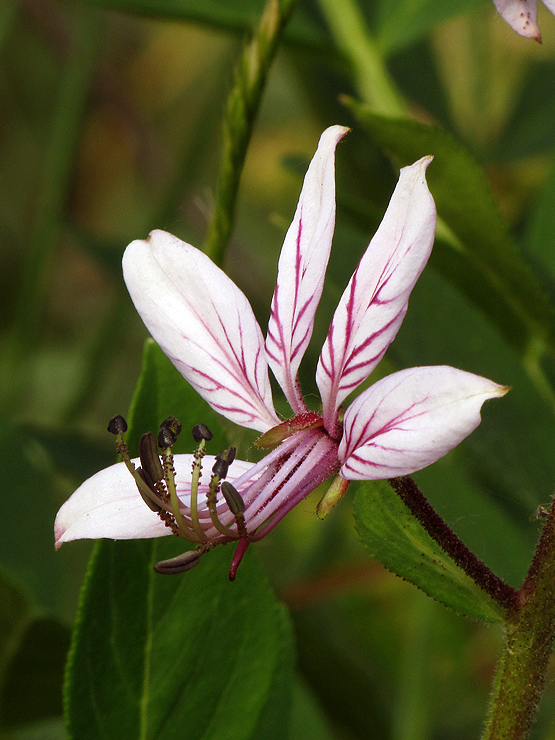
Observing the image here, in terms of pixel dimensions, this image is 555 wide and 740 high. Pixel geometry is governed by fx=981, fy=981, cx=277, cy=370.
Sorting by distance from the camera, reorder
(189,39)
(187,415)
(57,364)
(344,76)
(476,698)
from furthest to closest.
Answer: (189,39), (57,364), (476,698), (344,76), (187,415)

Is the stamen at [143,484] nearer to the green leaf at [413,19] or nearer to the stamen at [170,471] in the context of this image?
the stamen at [170,471]

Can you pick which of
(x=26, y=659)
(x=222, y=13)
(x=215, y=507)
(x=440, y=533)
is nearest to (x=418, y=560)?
(x=440, y=533)

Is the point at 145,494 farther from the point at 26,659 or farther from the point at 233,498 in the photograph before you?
the point at 26,659

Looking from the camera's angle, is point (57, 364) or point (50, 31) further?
point (50, 31)

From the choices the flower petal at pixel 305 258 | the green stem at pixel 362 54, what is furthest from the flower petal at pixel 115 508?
the green stem at pixel 362 54

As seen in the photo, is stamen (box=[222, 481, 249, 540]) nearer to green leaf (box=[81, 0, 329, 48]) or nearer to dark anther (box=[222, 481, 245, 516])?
dark anther (box=[222, 481, 245, 516])

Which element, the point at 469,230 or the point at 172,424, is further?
the point at 469,230

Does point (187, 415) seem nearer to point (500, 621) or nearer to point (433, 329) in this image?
point (500, 621)

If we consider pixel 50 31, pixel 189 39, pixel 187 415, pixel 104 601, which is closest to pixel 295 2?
pixel 187 415
